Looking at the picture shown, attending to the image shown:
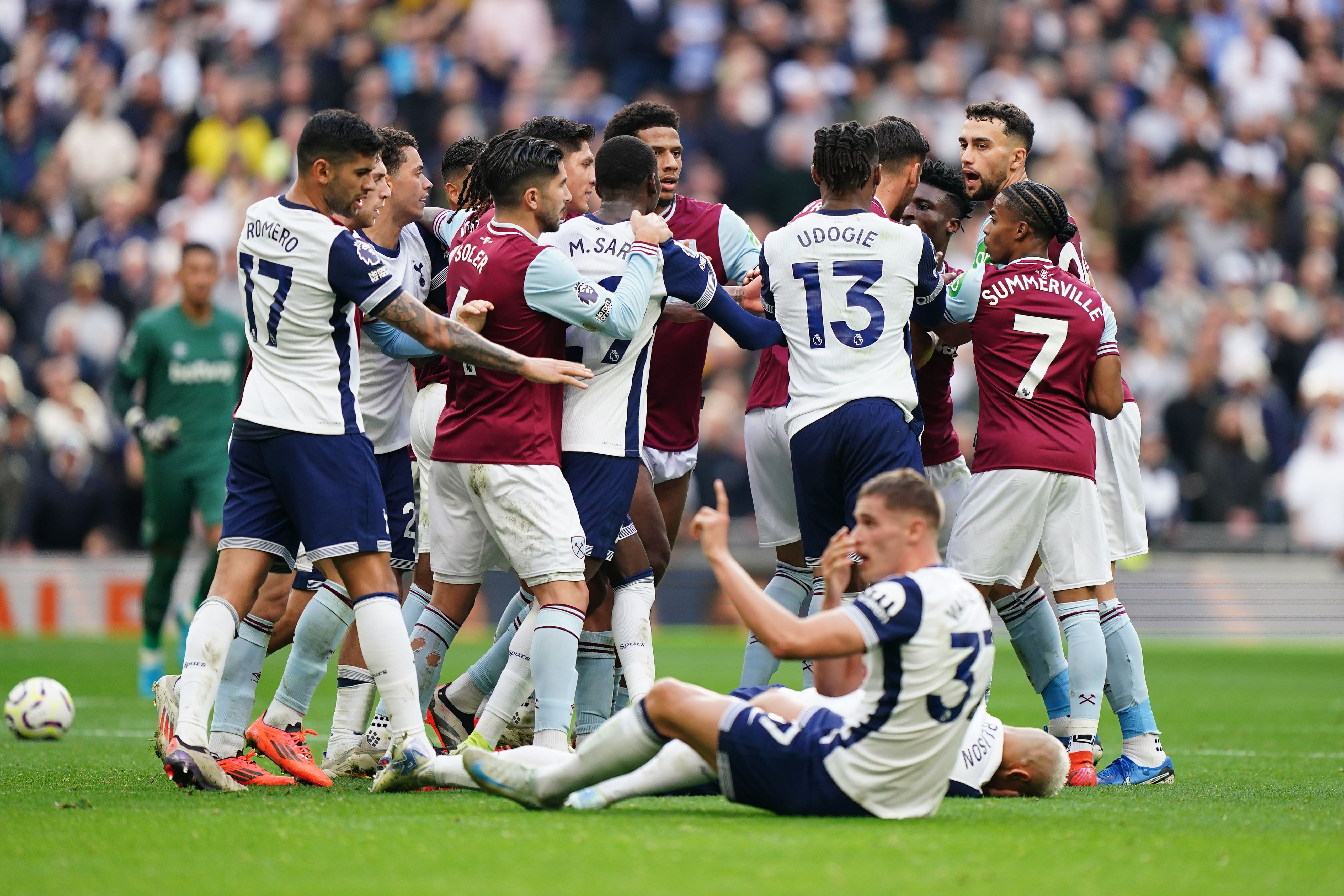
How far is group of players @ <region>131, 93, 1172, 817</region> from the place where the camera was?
5.89 metres

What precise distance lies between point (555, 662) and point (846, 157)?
97.5 inches

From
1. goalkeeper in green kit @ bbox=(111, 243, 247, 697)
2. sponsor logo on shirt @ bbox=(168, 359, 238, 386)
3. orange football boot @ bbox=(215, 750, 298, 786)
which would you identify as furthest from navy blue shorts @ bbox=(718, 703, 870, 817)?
sponsor logo on shirt @ bbox=(168, 359, 238, 386)

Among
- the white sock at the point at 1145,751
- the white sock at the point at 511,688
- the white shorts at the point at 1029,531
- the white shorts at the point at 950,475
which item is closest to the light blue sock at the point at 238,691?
the white sock at the point at 511,688

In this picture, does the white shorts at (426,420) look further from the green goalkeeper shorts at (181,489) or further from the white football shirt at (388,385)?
the green goalkeeper shorts at (181,489)

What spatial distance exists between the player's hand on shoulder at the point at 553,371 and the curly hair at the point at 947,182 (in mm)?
2431

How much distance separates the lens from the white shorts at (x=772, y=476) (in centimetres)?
832

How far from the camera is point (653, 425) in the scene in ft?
27.8

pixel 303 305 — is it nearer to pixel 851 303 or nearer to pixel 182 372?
pixel 851 303

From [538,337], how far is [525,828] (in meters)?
2.32

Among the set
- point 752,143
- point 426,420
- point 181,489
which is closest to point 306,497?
point 426,420

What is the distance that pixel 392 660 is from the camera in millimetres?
6773

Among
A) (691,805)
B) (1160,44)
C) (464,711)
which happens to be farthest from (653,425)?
(1160,44)

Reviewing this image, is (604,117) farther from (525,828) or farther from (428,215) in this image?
(525,828)

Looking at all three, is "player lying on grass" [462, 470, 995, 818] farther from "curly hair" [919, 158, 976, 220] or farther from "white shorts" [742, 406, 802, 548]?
"curly hair" [919, 158, 976, 220]
